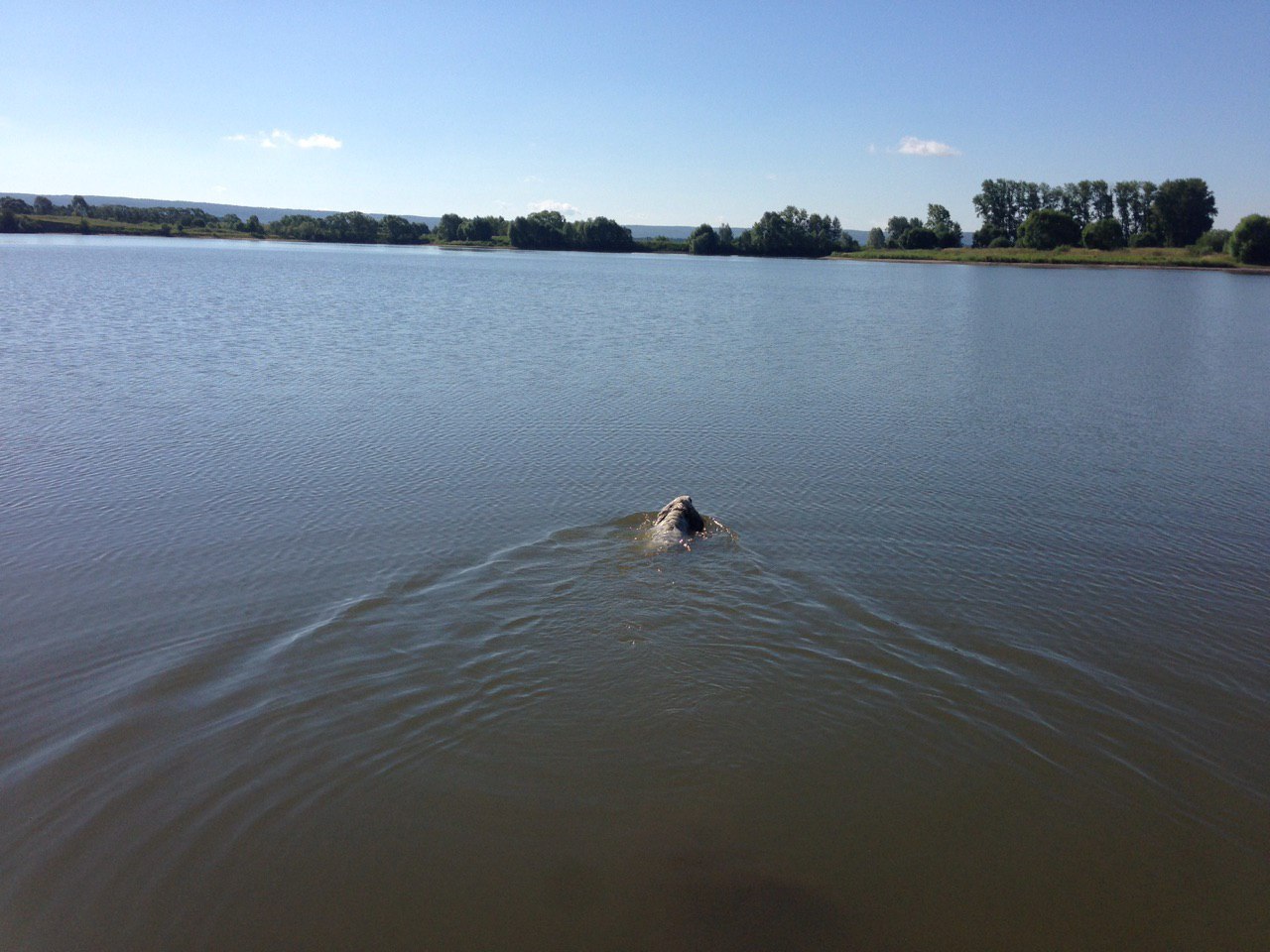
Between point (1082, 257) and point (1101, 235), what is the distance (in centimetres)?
1382

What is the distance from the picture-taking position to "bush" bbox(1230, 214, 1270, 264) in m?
104

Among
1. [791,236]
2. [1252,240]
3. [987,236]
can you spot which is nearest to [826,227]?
[791,236]

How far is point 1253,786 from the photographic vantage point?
29.4 ft

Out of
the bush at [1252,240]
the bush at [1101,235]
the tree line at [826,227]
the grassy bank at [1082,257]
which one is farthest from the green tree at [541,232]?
the bush at [1252,240]

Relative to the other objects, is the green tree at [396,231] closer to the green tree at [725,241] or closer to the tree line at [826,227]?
the tree line at [826,227]

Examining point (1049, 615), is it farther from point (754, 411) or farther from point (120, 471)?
point (120, 471)

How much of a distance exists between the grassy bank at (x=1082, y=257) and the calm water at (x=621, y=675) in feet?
337

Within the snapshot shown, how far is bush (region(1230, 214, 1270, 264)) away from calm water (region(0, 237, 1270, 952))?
10282cm

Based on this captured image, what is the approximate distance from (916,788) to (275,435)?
17032 mm

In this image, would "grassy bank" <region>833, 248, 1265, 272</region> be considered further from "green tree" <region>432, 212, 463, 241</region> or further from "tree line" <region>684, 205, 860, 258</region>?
"green tree" <region>432, 212, 463, 241</region>

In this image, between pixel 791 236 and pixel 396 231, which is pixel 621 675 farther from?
pixel 396 231

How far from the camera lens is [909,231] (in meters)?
154

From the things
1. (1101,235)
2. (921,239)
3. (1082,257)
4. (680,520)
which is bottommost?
(680,520)

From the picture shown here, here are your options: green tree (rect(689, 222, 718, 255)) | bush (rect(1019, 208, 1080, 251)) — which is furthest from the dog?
green tree (rect(689, 222, 718, 255))
